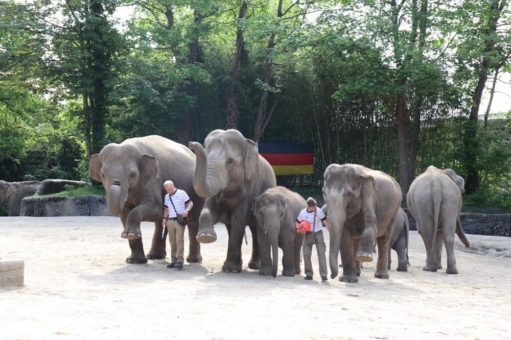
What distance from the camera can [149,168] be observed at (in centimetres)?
1166

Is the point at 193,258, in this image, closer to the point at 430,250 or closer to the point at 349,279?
the point at 349,279

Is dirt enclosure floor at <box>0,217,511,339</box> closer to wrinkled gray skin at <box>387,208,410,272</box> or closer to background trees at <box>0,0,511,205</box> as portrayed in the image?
wrinkled gray skin at <box>387,208,410,272</box>

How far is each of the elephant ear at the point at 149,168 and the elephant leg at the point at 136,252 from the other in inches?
37.1

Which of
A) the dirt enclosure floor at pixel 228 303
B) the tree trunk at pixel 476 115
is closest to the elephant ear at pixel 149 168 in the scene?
the dirt enclosure floor at pixel 228 303

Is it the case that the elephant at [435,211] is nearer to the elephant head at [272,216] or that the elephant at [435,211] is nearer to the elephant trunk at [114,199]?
the elephant head at [272,216]

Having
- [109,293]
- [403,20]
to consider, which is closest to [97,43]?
[403,20]

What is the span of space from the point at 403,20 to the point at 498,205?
633cm

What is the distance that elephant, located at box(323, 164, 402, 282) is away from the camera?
999 cm

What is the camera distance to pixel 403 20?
23.4 m

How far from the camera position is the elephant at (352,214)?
9.99m

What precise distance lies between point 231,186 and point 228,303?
3.10 meters

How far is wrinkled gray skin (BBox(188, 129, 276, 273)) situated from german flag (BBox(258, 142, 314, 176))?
15226 millimetres

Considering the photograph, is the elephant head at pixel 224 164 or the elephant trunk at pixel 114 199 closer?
the elephant head at pixel 224 164

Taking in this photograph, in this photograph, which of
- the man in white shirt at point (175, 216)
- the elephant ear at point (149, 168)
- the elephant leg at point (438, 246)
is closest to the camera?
the man in white shirt at point (175, 216)
